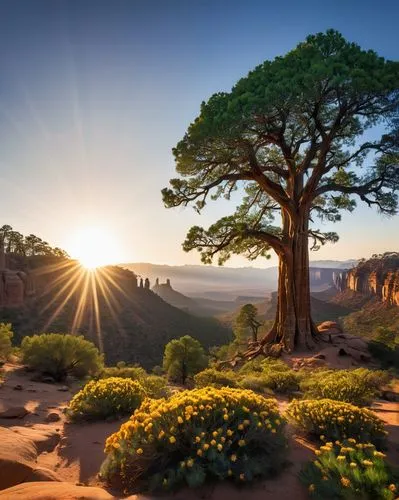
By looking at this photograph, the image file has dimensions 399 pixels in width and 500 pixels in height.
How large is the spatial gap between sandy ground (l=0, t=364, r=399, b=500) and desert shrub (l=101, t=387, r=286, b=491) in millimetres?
146

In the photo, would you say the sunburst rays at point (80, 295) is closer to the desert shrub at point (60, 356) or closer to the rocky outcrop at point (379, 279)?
the desert shrub at point (60, 356)

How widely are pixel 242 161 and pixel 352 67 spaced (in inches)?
236

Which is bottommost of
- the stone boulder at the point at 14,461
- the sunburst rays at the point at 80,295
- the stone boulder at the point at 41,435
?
the sunburst rays at the point at 80,295

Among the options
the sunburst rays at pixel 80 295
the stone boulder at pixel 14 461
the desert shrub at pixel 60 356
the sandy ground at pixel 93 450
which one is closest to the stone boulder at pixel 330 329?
the sandy ground at pixel 93 450

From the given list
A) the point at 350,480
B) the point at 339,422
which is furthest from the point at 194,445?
the point at 339,422

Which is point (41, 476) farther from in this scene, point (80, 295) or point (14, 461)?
point (80, 295)

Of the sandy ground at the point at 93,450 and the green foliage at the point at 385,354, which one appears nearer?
the sandy ground at the point at 93,450

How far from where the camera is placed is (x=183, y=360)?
17.5 m

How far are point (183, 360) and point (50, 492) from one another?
14.5 metres

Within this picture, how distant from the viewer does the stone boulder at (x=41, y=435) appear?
5.38m

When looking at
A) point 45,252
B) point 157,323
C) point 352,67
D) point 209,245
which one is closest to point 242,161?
point 209,245

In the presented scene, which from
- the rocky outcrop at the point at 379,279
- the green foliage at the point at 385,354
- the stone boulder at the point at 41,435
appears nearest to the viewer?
the stone boulder at the point at 41,435

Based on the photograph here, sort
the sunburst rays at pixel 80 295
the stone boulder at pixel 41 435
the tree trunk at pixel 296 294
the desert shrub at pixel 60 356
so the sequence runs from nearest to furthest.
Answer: the stone boulder at pixel 41 435 → the desert shrub at pixel 60 356 → the tree trunk at pixel 296 294 → the sunburst rays at pixel 80 295

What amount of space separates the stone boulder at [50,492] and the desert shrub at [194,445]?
0.41m
